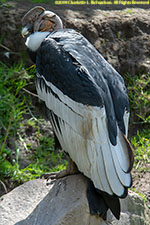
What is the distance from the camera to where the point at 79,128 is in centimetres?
306

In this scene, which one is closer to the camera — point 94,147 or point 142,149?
point 94,147

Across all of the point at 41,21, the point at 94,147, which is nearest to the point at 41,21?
the point at 41,21

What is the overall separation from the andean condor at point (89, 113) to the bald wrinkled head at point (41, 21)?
383 millimetres

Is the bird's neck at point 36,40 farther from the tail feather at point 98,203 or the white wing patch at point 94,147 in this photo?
the tail feather at point 98,203

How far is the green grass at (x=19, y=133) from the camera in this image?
457 centimetres

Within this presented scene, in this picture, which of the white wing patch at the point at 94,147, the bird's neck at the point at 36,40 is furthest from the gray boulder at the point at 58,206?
the bird's neck at the point at 36,40

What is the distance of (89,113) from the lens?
9.81 feet

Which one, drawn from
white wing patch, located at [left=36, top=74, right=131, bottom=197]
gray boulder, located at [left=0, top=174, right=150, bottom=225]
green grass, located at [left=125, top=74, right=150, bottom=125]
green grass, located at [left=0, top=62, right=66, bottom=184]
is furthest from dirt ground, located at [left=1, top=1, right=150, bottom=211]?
white wing patch, located at [left=36, top=74, right=131, bottom=197]

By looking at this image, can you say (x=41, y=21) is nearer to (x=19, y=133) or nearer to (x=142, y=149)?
(x=19, y=133)

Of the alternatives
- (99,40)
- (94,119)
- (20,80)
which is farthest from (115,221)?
(99,40)

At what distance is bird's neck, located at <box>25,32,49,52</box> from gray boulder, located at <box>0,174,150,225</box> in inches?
45.5

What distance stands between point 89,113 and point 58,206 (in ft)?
2.55

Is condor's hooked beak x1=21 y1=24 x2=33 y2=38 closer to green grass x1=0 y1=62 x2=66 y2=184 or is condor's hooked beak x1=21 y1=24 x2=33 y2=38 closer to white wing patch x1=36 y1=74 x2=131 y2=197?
white wing patch x1=36 y1=74 x2=131 y2=197

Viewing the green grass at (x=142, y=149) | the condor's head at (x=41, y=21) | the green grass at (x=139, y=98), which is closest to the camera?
the condor's head at (x=41, y=21)
